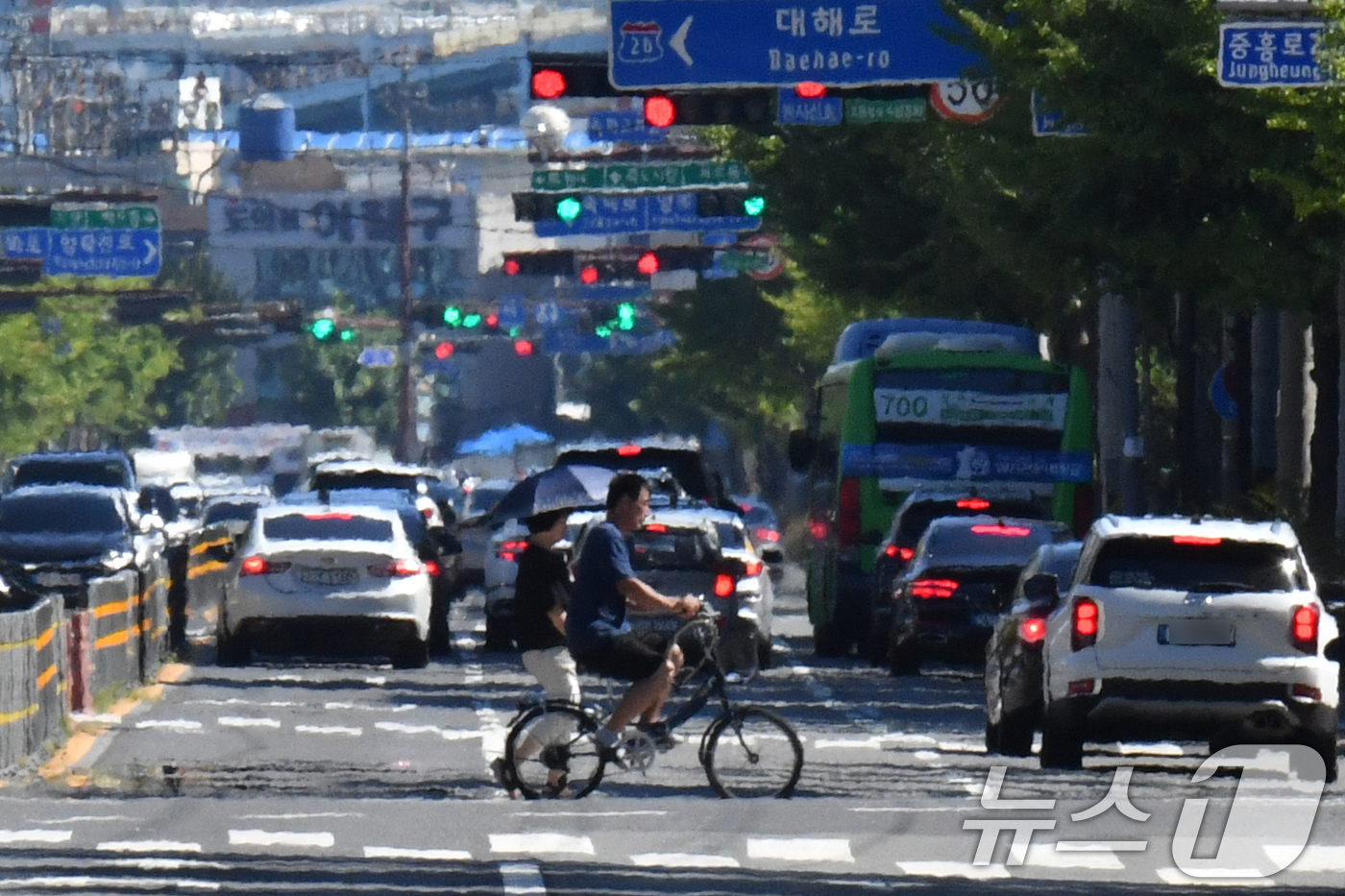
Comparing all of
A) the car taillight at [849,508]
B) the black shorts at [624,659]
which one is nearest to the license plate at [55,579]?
the car taillight at [849,508]

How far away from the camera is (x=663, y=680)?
17000 millimetres

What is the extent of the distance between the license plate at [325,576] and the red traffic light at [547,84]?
4461 millimetres

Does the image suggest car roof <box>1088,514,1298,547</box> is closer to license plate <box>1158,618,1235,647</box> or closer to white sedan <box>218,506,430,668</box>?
license plate <box>1158,618,1235,647</box>

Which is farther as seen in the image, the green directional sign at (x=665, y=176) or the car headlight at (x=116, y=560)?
the green directional sign at (x=665, y=176)

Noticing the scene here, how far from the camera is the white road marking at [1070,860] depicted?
1424cm

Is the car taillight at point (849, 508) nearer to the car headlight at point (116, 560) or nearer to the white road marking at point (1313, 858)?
the car headlight at point (116, 560)

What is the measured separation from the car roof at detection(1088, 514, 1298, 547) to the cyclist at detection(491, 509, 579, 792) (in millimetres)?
3492

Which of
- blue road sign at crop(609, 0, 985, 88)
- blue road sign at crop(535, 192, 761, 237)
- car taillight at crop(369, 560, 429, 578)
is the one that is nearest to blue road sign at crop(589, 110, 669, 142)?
blue road sign at crop(535, 192, 761, 237)

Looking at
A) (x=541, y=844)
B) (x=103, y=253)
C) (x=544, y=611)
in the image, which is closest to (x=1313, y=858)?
(x=541, y=844)

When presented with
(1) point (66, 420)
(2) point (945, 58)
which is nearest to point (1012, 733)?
(2) point (945, 58)

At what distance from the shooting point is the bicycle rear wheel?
1723 centimetres

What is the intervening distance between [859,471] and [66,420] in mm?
70501

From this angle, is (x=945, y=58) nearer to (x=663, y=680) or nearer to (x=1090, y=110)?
(x=1090, y=110)

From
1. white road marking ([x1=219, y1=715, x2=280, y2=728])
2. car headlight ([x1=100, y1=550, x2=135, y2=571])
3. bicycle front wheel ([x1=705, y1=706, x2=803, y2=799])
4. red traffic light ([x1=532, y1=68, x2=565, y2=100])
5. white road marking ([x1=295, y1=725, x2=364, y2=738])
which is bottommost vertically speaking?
car headlight ([x1=100, y1=550, x2=135, y2=571])
